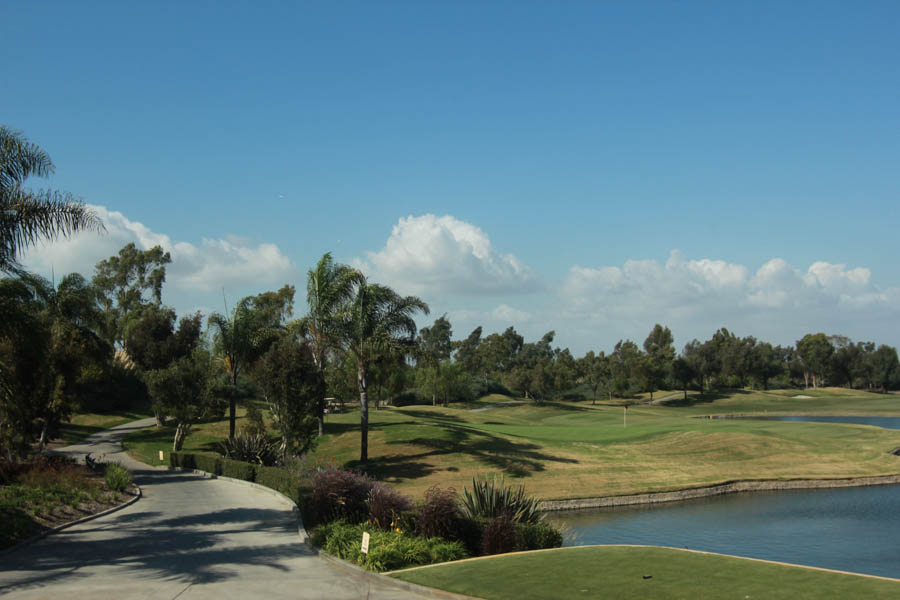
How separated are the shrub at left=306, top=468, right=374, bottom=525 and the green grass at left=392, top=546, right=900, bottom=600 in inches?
171

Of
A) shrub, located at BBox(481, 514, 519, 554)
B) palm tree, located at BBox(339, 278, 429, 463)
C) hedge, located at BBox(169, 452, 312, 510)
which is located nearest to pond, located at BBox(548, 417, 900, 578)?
shrub, located at BBox(481, 514, 519, 554)

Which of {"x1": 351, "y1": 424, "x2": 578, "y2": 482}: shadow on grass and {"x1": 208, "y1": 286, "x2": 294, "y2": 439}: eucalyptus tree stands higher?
{"x1": 208, "y1": 286, "x2": 294, "y2": 439}: eucalyptus tree

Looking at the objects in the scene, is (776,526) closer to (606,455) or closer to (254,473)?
(606,455)

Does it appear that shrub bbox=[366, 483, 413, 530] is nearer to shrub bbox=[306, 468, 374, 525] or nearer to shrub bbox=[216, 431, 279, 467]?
shrub bbox=[306, 468, 374, 525]

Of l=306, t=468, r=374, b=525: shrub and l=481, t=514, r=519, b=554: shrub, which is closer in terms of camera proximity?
l=481, t=514, r=519, b=554: shrub

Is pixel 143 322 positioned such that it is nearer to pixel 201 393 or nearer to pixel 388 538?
pixel 201 393

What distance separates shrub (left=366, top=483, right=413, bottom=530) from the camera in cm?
1606

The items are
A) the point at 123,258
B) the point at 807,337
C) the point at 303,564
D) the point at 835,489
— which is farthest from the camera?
the point at 807,337

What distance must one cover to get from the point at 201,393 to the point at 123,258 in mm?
62318

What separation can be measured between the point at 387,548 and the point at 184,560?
14.3 ft

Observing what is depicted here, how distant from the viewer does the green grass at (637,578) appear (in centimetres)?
1054

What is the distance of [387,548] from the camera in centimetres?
1385

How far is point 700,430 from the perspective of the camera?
42188 millimetres

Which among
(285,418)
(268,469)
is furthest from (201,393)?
(268,469)
